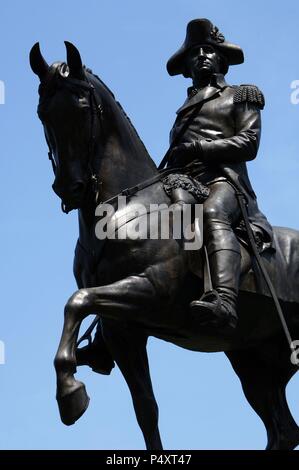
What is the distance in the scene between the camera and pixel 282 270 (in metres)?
16.1

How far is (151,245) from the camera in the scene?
48.9ft

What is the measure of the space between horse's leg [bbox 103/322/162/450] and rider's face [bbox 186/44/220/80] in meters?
3.30

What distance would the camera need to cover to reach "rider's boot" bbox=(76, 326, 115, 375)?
15.8m

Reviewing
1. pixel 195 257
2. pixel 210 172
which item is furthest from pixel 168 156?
pixel 195 257

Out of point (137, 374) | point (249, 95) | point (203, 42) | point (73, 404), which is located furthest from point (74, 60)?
point (73, 404)

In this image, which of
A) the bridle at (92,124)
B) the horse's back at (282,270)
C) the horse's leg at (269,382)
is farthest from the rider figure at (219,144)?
the horse's leg at (269,382)

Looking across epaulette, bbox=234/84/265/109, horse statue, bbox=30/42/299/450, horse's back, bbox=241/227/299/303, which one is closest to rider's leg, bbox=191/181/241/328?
horse statue, bbox=30/42/299/450

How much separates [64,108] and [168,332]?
2.57 metres

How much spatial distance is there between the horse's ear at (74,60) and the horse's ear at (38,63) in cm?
27

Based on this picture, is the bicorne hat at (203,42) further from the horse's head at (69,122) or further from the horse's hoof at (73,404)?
the horse's hoof at (73,404)

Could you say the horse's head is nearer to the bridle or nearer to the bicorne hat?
the bridle

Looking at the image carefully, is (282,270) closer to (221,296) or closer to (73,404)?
(221,296)

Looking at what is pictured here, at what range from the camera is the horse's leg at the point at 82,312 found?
550 inches
